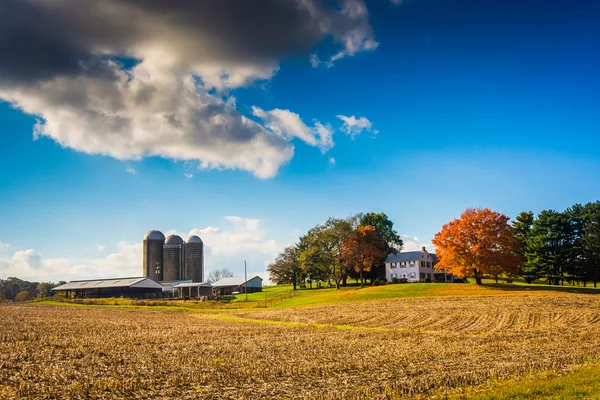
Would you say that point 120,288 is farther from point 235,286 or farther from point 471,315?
point 471,315

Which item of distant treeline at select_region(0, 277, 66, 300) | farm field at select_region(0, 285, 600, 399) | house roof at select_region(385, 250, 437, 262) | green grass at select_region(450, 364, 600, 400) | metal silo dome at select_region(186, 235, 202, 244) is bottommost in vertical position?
distant treeline at select_region(0, 277, 66, 300)

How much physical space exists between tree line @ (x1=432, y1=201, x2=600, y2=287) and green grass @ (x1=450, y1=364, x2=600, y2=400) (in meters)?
66.6

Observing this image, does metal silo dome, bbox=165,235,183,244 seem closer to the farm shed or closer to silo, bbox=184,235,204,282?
silo, bbox=184,235,204,282

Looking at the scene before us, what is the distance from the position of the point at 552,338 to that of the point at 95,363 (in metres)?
26.3

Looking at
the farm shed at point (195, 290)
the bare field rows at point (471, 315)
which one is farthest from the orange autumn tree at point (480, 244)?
the farm shed at point (195, 290)

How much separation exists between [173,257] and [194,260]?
21.3ft

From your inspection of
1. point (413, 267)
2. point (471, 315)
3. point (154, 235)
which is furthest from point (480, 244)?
point (154, 235)

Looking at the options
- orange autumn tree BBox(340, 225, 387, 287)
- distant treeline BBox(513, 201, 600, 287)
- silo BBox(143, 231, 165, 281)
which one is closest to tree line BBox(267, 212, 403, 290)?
orange autumn tree BBox(340, 225, 387, 287)

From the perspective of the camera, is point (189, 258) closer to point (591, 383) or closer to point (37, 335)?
point (37, 335)

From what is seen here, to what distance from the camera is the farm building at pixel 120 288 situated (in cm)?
11736

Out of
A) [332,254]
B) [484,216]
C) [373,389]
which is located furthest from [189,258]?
[373,389]

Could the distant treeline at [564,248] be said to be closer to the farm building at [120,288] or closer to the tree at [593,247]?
the tree at [593,247]

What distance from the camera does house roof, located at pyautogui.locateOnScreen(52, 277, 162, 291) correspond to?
4591 inches

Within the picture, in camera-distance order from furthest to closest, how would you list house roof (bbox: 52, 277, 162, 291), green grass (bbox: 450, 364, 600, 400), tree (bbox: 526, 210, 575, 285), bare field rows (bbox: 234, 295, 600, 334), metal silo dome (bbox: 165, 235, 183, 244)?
metal silo dome (bbox: 165, 235, 183, 244) < house roof (bbox: 52, 277, 162, 291) < tree (bbox: 526, 210, 575, 285) < bare field rows (bbox: 234, 295, 600, 334) < green grass (bbox: 450, 364, 600, 400)
